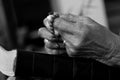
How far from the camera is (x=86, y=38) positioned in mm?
1326

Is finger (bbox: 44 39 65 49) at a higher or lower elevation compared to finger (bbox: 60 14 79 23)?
lower

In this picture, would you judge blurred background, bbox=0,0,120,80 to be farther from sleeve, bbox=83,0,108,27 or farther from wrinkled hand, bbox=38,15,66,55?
wrinkled hand, bbox=38,15,66,55

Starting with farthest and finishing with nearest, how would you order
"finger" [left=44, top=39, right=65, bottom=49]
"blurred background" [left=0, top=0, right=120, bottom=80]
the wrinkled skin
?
"blurred background" [left=0, top=0, right=120, bottom=80]
"finger" [left=44, top=39, right=65, bottom=49]
the wrinkled skin

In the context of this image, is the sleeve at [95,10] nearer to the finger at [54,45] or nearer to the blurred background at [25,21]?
the blurred background at [25,21]

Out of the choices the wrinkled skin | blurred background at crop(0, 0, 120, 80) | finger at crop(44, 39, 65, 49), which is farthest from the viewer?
blurred background at crop(0, 0, 120, 80)

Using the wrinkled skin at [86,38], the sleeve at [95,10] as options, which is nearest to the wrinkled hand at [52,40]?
the wrinkled skin at [86,38]

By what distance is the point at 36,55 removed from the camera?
4.33 feet

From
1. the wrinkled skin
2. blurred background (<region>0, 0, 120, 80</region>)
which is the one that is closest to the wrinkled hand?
the wrinkled skin

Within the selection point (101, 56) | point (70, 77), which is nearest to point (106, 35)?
point (101, 56)

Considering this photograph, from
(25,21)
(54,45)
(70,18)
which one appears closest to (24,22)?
(25,21)

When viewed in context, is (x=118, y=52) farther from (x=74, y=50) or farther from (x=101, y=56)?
(x=74, y=50)

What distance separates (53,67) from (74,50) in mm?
128

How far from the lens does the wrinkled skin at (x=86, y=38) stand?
1.33 metres

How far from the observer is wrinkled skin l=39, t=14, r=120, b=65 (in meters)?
1.33
